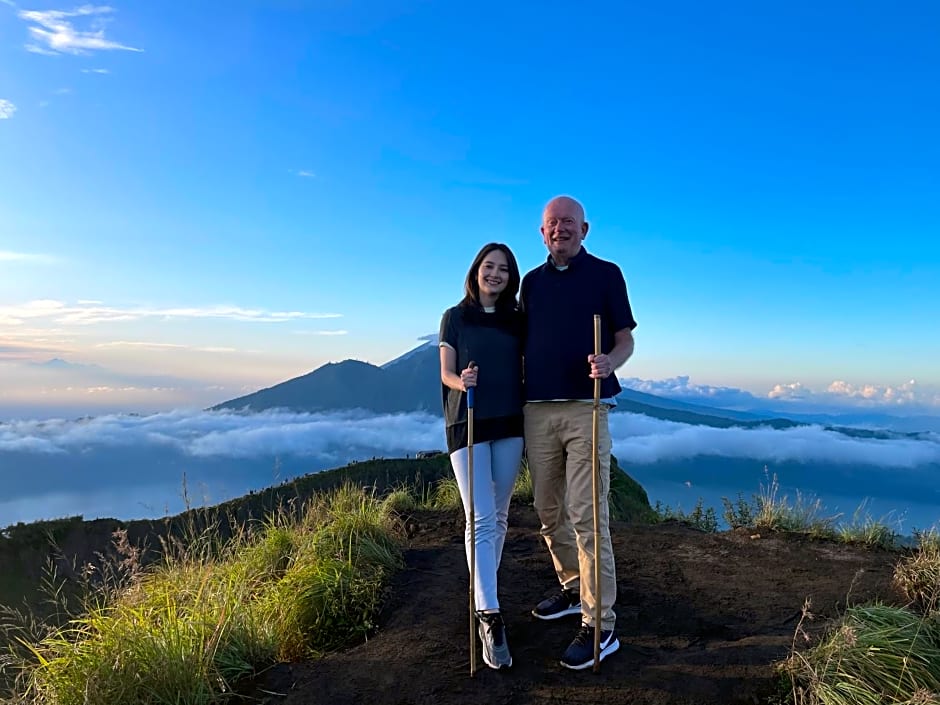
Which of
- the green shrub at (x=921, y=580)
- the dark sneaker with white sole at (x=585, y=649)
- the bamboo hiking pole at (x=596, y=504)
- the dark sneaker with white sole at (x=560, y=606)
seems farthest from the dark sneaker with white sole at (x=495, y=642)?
the green shrub at (x=921, y=580)

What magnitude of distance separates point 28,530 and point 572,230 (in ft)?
66.1

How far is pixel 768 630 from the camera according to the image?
4.84 m

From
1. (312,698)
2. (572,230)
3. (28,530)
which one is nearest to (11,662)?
(312,698)

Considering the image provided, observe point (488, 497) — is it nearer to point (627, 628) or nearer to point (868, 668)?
point (627, 628)

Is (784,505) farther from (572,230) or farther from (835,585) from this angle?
(572,230)

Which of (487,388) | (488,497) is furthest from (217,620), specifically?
(487,388)

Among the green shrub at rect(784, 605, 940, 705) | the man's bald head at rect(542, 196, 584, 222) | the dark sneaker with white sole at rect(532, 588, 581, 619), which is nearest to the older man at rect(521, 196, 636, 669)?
the man's bald head at rect(542, 196, 584, 222)

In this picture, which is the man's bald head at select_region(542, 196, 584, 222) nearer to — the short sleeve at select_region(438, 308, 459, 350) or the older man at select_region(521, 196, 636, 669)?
the older man at select_region(521, 196, 636, 669)

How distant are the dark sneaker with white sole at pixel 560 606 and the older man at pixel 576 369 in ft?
1.42

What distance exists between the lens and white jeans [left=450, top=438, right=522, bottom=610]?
4.15m

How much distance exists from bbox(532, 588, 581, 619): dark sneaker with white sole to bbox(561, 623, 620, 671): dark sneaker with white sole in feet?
1.68

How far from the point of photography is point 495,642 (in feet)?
13.3

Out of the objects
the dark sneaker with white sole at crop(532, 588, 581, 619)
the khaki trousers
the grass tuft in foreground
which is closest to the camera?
the grass tuft in foreground

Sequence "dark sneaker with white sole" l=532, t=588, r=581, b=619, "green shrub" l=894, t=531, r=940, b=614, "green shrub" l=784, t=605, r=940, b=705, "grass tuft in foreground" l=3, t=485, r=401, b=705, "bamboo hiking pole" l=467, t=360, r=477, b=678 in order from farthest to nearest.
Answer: "green shrub" l=894, t=531, r=940, b=614, "dark sneaker with white sole" l=532, t=588, r=581, b=619, "bamboo hiking pole" l=467, t=360, r=477, b=678, "grass tuft in foreground" l=3, t=485, r=401, b=705, "green shrub" l=784, t=605, r=940, b=705
